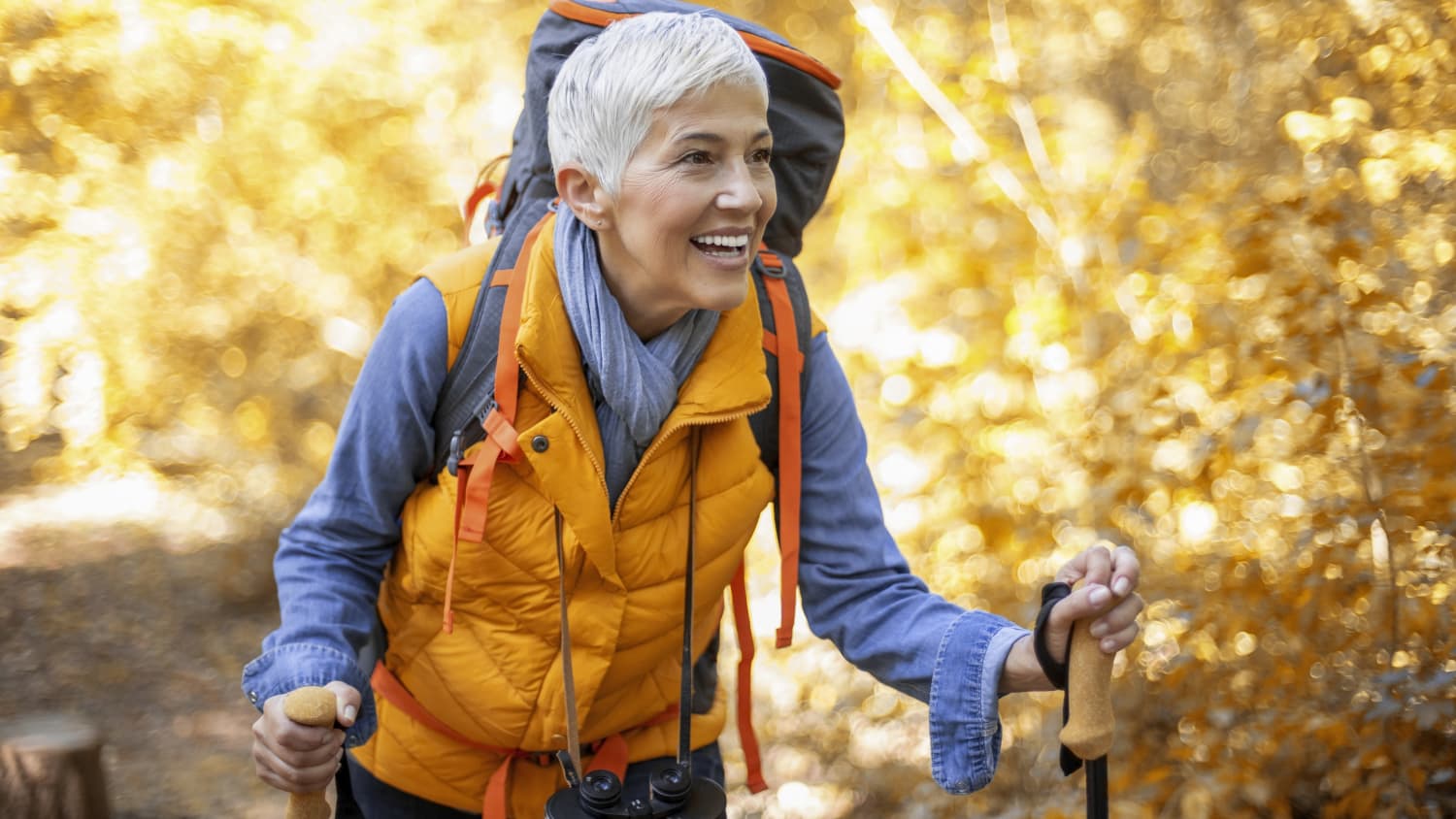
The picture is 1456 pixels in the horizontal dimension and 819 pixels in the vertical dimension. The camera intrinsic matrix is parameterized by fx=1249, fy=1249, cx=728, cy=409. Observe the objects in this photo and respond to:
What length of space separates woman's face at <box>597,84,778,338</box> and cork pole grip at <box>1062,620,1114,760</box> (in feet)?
2.20

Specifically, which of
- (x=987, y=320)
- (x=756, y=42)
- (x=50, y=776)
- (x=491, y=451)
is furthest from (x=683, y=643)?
(x=987, y=320)

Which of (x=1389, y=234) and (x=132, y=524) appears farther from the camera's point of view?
(x=132, y=524)

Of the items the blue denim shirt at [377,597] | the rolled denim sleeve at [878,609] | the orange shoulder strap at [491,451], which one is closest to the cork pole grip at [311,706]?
the blue denim shirt at [377,597]

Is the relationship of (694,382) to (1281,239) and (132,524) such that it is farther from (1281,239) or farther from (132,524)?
(132,524)

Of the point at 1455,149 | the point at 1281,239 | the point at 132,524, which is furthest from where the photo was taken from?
the point at 132,524

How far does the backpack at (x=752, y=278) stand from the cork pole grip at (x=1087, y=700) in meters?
0.51

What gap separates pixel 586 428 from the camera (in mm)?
1837

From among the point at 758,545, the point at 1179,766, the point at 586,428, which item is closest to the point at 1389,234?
the point at 1179,766

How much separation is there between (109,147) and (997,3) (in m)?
3.33

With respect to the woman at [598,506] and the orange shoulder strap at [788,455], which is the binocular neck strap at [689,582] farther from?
the orange shoulder strap at [788,455]

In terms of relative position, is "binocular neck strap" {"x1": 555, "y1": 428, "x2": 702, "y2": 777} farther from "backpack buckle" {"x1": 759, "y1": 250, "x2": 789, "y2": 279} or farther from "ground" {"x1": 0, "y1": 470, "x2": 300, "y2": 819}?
"ground" {"x1": 0, "y1": 470, "x2": 300, "y2": 819}

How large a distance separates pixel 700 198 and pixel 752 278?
34 centimetres

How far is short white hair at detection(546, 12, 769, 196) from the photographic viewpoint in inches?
68.6

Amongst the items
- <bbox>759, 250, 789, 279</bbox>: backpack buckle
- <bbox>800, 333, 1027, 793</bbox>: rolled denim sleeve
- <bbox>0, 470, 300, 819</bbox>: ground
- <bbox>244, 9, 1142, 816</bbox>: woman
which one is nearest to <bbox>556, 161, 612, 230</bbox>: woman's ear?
<bbox>244, 9, 1142, 816</bbox>: woman
